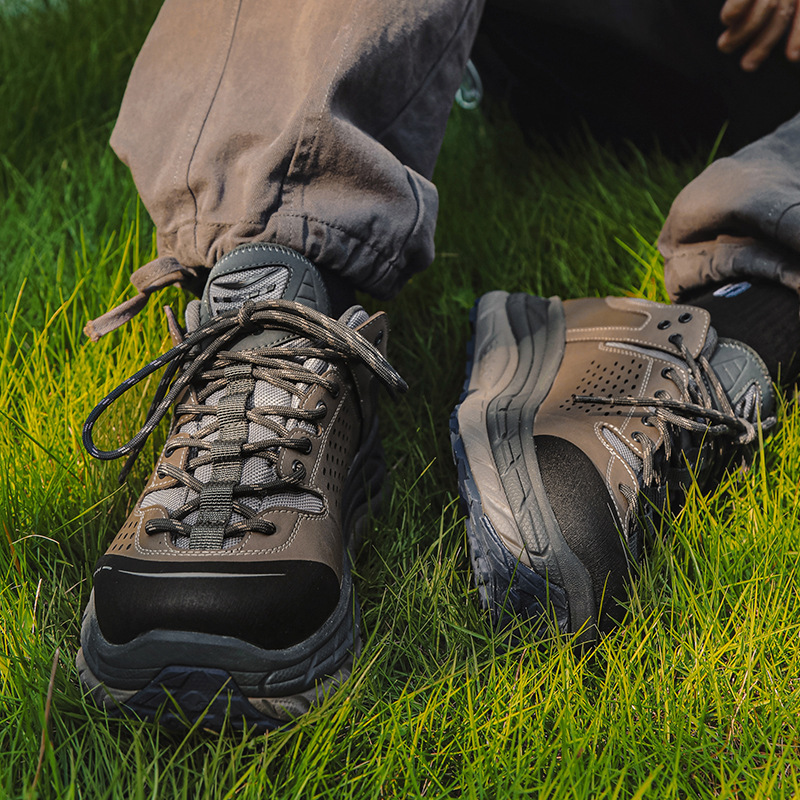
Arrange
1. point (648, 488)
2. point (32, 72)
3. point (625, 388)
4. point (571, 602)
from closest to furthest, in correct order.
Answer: point (571, 602), point (648, 488), point (625, 388), point (32, 72)

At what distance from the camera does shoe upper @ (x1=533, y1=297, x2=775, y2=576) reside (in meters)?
1.03

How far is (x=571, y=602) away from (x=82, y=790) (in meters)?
0.64

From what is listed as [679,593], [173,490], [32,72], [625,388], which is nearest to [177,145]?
[173,490]

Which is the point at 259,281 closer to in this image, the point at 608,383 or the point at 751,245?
the point at 608,383

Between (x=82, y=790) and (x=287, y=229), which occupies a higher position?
(x=287, y=229)

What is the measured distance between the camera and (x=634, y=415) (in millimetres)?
1147

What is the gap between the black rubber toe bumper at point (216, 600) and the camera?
32.5 inches

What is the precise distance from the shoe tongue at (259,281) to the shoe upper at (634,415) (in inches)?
17.0

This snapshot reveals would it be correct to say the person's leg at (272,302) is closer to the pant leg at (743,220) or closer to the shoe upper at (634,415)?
the shoe upper at (634,415)

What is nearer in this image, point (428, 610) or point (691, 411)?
point (428, 610)

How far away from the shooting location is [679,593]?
1.03m

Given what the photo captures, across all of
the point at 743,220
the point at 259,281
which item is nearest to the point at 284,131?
the point at 259,281

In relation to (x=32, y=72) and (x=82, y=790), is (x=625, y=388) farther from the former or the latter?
(x=32, y=72)

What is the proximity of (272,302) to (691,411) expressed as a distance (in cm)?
68
